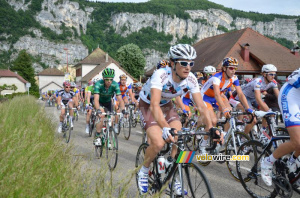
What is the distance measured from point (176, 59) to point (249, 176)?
2154 millimetres

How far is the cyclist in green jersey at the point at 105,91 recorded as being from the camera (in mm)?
7617

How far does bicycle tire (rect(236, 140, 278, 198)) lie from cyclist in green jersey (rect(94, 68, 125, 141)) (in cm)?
359

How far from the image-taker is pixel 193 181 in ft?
11.0

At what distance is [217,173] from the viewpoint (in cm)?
597

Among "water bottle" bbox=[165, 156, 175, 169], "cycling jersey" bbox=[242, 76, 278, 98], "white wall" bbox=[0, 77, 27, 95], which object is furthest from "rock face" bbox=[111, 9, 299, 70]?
"water bottle" bbox=[165, 156, 175, 169]

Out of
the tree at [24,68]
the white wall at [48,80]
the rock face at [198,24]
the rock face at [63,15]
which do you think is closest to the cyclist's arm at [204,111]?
the tree at [24,68]

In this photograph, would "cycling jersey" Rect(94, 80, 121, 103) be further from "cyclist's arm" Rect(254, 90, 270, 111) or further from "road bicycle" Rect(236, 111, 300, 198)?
"road bicycle" Rect(236, 111, 300, 198)

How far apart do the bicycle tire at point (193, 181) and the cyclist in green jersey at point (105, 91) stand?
Answer: 413 cm

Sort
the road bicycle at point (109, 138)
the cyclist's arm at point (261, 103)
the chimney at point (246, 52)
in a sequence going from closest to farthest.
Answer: the cyclist's arm at point (261, 103) < the road bicycle at point (109, 138) < the chimney at point (246, 52)

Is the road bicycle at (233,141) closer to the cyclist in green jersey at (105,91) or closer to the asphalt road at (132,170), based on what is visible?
the asphalt road at (132,170)

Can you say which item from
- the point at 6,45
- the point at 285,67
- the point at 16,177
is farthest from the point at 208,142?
the point at 6,45

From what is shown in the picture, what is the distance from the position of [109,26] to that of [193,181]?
18594 cm

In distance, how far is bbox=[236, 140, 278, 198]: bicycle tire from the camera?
429cm

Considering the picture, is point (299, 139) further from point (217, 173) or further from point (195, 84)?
point (217, 173)
